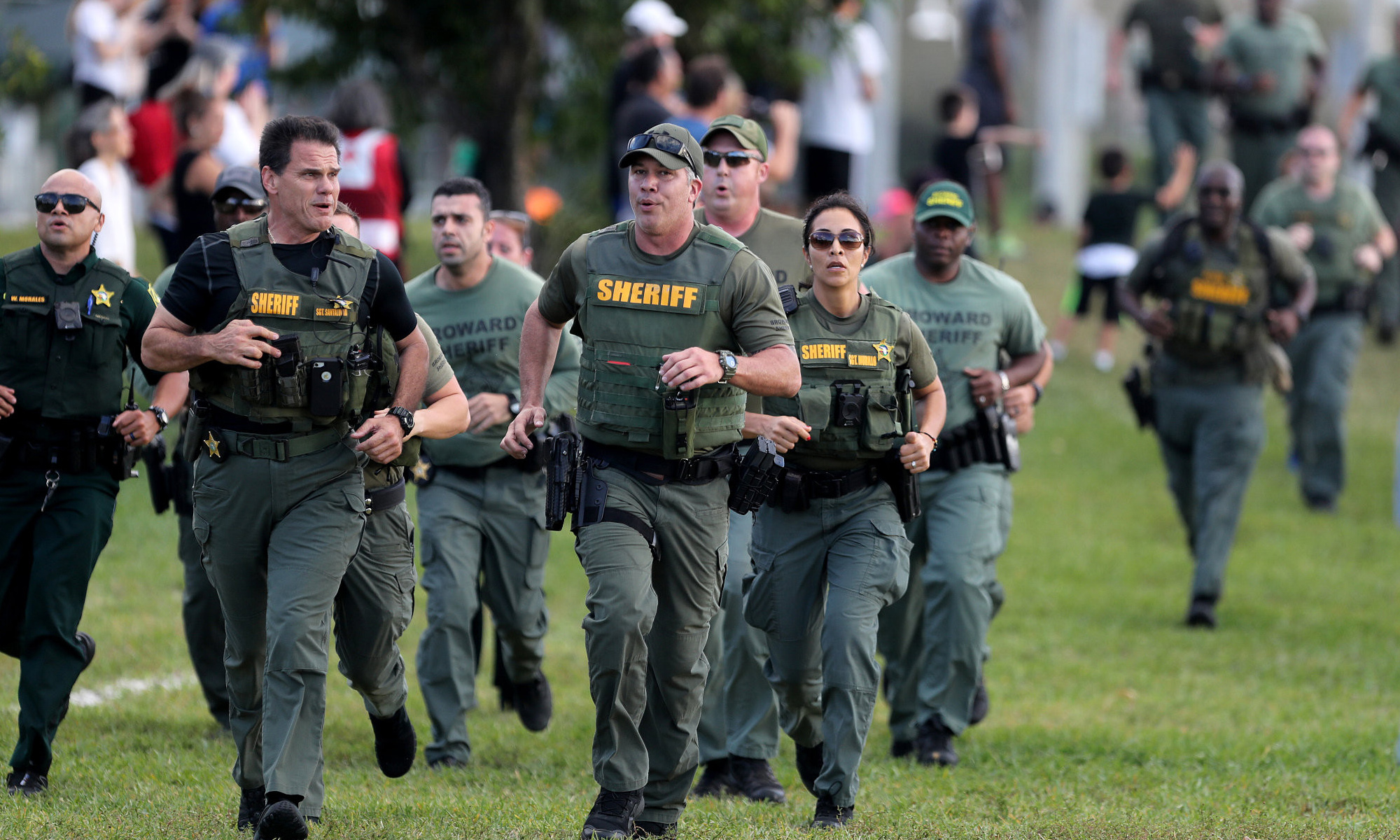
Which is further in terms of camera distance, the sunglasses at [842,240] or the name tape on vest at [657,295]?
the sunglasses at [842,240]

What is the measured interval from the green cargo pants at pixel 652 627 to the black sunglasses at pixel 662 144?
3.50ft

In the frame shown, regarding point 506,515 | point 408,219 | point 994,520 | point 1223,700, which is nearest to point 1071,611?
point 1223,700

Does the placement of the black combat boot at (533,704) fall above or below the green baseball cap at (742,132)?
below

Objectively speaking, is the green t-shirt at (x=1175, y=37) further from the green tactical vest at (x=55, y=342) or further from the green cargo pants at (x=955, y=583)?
the green tactical vest at (x=55, y=342)

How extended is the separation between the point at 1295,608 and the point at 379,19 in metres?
10.4

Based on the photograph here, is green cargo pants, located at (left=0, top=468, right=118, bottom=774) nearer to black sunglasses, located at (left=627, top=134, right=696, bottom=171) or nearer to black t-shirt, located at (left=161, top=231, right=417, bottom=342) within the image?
black t-shirt, located at (left=161, top=231, right=417, bottom=342)

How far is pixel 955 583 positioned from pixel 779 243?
165 centimetres

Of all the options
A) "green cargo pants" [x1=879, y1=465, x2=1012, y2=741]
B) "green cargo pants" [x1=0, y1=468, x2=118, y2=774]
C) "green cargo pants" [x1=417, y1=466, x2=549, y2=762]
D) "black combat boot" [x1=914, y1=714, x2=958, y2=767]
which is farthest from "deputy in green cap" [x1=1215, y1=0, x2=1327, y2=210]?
"green cargo pants" [x1=0, y1=468, x2=118, y2=774]

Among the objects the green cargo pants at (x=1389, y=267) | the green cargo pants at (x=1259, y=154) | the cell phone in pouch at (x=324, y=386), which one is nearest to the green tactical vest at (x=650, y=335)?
the cell phone in pouch at (x=324, y=386)

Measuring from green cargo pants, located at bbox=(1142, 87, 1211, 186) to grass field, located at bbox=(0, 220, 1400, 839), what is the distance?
388cm

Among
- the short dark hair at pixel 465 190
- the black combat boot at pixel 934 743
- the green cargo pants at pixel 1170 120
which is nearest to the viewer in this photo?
the black combat boot at pixel 934 743

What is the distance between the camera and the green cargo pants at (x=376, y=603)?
19.5ft

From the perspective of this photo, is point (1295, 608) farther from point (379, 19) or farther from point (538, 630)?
point (379, 19)

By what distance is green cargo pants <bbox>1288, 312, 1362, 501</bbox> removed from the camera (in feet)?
43.1
